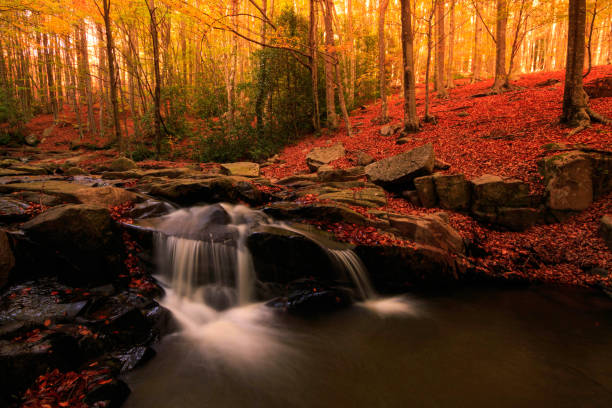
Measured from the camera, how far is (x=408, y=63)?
11.3 m

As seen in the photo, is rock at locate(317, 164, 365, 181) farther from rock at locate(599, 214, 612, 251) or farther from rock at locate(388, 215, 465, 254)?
rock at locate(599, 214, 612, 251)

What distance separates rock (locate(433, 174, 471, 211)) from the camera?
7.21 m

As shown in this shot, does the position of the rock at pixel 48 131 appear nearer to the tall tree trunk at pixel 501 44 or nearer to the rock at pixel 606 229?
the tall tree trunk at pixel 501 44

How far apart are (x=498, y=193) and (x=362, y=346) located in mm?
5121

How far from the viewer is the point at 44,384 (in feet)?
8.98

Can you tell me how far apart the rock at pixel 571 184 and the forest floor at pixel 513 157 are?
22 centimetres

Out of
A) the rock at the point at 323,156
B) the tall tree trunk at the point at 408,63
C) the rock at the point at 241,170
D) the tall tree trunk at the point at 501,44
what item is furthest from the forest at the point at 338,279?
the tall tree trunk at the point at 501,44

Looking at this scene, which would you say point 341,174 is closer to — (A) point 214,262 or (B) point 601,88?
(A) point 214,262

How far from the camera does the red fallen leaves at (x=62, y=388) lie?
260cm

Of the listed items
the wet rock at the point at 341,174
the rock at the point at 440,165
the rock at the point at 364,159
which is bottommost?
the wet rock at the point at 341,174

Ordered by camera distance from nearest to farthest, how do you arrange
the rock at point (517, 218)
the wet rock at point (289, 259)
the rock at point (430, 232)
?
the wet rock at point (289, 259) → the rock at point (430, 232) → the rock at point (517, 218)

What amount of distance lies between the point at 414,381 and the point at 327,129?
565 inches

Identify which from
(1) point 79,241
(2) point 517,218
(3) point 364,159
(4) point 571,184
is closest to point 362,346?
(1) point 79,241

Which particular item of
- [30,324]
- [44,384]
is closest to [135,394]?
[44,384]
